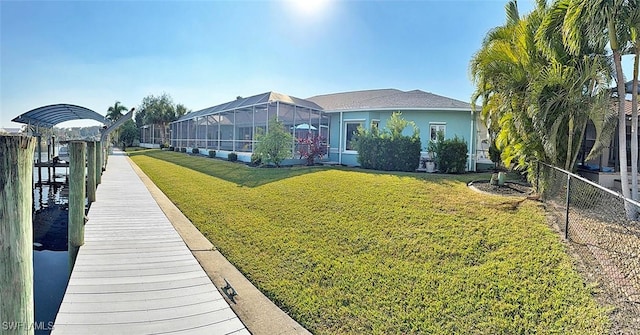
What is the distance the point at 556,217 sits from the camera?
6738 mm

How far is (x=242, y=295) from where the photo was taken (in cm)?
440

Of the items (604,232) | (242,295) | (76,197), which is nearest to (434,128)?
(604,232)

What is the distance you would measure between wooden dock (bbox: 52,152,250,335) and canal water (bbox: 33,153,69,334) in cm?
94

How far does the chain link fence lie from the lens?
411 cm

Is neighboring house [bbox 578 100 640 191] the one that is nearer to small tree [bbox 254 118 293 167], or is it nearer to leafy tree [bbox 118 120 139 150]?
small tree [bbox 254 118 293 167]

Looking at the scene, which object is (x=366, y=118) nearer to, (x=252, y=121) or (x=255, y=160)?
(x=255, y=160)

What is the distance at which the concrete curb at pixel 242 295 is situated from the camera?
3.72 meters

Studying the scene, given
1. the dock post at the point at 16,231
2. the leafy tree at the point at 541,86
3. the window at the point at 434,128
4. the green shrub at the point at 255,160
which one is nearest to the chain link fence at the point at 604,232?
the leafy tree at the point at 541,86

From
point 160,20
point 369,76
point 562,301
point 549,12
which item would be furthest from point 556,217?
point 369,76

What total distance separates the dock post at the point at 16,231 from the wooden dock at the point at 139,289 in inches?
52.3

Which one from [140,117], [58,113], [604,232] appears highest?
[140,117]

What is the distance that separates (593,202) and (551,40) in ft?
11.3

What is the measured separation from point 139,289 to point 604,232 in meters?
7.25

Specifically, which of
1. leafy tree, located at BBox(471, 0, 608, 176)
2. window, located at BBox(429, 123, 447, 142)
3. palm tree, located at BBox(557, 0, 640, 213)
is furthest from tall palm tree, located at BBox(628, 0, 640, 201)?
window, located at BBox(429, 123, 447, 142)
